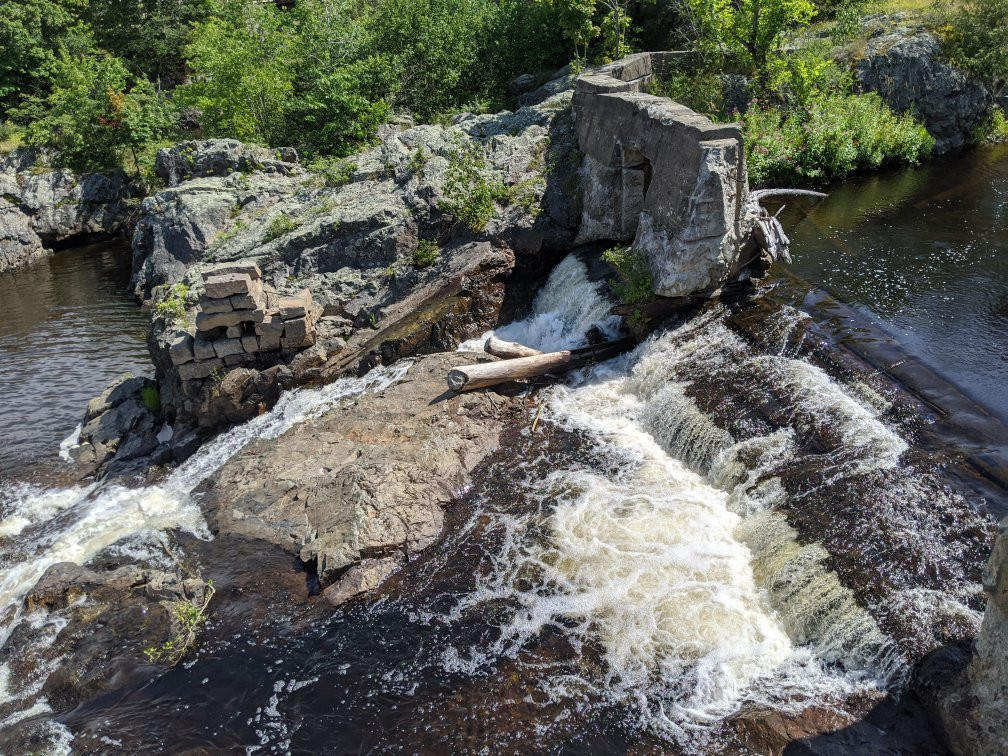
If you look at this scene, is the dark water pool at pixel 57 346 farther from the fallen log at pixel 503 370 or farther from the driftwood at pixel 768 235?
the driftwood at pixel 768 235

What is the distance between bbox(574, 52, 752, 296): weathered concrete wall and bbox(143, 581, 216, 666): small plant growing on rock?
28.6 ft

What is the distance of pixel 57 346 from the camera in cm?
1994

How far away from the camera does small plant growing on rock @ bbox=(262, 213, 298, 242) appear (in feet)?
59.3

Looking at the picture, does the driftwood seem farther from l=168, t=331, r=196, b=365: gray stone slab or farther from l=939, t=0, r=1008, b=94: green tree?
l=939, t=0, r=1008, b=94: green tree

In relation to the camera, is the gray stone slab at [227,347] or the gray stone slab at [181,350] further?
the gray stone slab at [227,347]

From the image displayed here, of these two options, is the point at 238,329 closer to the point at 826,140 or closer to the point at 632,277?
the point at 632,277

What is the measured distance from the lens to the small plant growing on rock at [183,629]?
9.19 m

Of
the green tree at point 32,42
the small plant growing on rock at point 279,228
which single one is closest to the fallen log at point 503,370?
the small plant growing on rock at point 279,228

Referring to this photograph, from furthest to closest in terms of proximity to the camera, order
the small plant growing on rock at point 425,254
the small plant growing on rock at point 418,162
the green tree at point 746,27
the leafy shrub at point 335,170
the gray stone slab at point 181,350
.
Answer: the green tree at point 746,27 → the leafy shrub at point 335,170 → the small plant growing on rock at point 418,162 → the small plant growing on rock at point 425,254 → the gray stone slab at point 181,350

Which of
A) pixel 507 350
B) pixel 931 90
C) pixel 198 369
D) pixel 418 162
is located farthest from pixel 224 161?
pixel 931 90

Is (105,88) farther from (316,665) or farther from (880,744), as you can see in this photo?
(880,744)

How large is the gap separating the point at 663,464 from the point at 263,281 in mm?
10175

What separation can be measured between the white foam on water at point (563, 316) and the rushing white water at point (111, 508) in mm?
2351

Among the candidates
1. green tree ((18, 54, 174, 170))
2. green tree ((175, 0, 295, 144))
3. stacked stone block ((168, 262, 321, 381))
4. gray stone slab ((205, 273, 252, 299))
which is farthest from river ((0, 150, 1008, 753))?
green tree ((18, 54, 174, 170))
